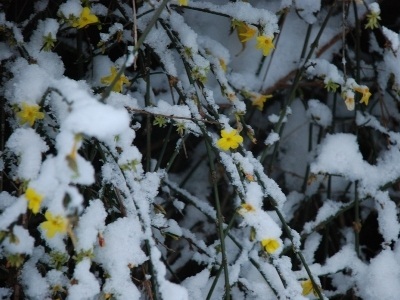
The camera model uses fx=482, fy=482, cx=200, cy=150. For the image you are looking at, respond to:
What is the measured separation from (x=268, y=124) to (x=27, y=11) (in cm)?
103

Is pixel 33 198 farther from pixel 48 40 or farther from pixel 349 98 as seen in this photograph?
pixel 349 98

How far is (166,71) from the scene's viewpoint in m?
1.39

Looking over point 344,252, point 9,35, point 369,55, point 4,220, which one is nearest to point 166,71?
point 9,35

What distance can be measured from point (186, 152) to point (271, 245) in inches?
25.8

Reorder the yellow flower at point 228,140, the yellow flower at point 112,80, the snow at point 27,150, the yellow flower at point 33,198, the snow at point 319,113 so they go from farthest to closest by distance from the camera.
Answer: the snow at point 319,113
the yellow flower at point 112,80
the yellow flower at point 228,140
the snow at point 27,150
the yellow flower at point 33,198

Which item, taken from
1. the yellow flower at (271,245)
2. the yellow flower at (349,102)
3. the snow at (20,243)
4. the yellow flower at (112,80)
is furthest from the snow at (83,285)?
the yellow flower at (349,102)

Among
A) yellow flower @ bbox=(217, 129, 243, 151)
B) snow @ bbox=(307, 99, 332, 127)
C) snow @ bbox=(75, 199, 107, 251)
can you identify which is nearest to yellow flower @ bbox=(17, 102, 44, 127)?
snow @ bbox=(75, 199, 107, 251)

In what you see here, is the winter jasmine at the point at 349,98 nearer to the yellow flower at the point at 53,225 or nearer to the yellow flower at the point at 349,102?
the yellow flower at the point at 349,102

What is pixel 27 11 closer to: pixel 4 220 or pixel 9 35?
pixel 9 35

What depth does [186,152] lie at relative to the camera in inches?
64.6

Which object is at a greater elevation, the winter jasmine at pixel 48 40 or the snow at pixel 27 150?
the winter jasmine at pixel 48 40

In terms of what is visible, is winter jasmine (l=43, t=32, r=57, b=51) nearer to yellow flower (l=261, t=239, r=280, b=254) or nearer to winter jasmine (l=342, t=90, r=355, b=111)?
yellow flower (l=261, t=239, r=280, b=254)

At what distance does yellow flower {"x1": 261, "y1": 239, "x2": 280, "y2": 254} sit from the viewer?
104 cm

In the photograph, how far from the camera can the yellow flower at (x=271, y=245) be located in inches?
40.9
